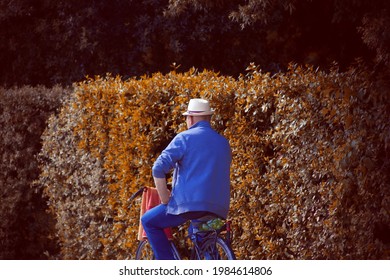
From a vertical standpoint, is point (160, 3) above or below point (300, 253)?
above

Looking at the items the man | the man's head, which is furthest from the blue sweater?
the man's head

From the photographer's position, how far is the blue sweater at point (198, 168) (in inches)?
351

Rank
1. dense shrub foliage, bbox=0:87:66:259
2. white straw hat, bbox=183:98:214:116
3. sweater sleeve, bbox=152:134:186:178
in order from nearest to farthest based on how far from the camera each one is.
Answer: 1. sweater sleeve, bbox=152:134:186:178
2. white straw hat, bbox=183:98:214:116
3. dense shrub foliage, bbox=0:87:66:259

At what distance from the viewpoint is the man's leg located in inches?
365

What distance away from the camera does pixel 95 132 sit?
13141 millimetres

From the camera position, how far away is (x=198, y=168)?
29.3ft

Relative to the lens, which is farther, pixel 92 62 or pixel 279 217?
pixel 92 62

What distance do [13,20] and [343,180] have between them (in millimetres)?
14494

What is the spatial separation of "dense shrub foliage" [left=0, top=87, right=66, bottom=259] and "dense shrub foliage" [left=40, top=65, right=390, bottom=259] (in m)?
1.35

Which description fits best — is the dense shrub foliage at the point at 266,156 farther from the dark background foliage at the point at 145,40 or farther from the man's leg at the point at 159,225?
the dark background foliage at the point at 145,40

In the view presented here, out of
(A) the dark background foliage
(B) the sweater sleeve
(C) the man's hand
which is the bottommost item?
(C) the man's hand

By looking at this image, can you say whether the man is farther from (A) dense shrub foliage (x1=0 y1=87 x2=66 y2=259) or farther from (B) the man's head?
(A) dense shrub foliage (x1=0 y1=87 x2=66 y2=259)
